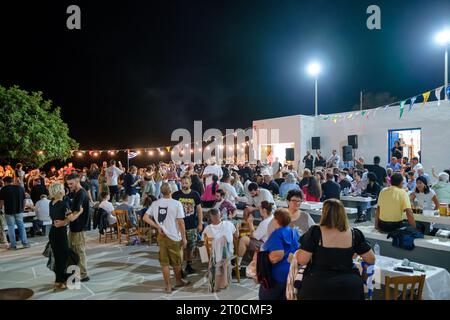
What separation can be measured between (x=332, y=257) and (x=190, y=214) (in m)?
3.15

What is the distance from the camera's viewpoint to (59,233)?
4918 mm

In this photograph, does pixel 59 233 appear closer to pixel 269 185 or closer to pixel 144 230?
pixel 144 230

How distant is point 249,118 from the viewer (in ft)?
102

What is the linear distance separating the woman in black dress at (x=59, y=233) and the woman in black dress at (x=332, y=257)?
3594 millimetres

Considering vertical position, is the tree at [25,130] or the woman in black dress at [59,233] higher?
the tree at [25,130]

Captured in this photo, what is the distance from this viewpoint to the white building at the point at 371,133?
13305 millimetres

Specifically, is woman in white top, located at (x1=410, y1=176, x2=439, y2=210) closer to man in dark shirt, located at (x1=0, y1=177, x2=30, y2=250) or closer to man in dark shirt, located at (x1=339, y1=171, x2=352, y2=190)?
man in dark shirt, located at (x1=339, y1=171, x2=352, y2=190)

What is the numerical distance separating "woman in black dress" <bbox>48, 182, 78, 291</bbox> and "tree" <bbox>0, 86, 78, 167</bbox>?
13683 millimetres

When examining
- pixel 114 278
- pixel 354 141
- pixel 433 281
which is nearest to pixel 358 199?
pixel 433 281

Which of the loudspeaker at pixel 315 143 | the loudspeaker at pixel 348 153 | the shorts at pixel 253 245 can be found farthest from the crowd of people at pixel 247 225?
the loudspeaker at pixel 315 143

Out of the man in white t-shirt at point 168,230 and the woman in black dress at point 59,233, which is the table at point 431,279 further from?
the woman in black dress at point 59,233

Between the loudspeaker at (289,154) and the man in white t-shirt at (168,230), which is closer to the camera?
the man in white t-shirt at (168,230)
